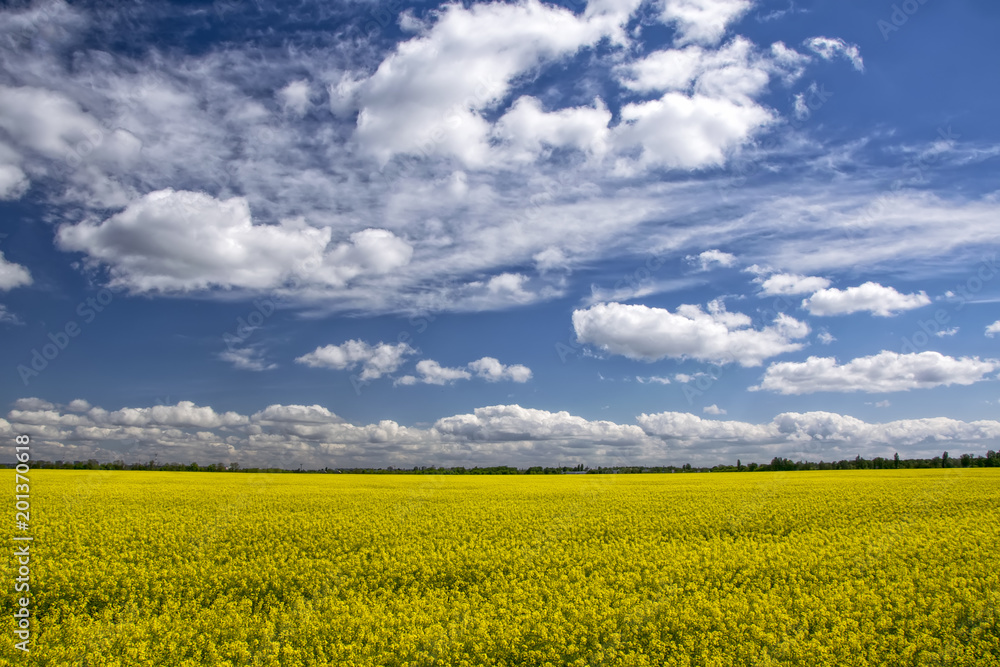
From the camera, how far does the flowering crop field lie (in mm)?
11445

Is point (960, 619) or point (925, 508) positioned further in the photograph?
point (925, 508)

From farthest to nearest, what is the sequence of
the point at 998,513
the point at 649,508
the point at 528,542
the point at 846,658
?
the point at 649,508
the point at 998,513
the point at 528,542
the point at 846,658

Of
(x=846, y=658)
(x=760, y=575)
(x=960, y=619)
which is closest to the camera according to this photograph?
(x=846, y=658)

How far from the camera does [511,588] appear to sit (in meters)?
14.9

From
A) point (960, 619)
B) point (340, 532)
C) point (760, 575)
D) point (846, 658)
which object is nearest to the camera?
point (846, 658)

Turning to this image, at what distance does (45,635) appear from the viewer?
12.7 m

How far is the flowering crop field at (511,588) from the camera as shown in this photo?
11.4m

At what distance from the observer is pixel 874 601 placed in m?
13.1

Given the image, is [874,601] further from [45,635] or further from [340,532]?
[45,635]

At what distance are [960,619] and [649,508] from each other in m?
15.5

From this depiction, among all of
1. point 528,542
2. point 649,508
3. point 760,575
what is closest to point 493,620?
point 528,542

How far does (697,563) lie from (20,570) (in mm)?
20639

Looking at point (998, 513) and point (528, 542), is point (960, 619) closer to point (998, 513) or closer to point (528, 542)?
point (528, 542)

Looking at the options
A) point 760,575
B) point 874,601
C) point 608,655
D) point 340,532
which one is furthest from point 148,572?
point 874,601
